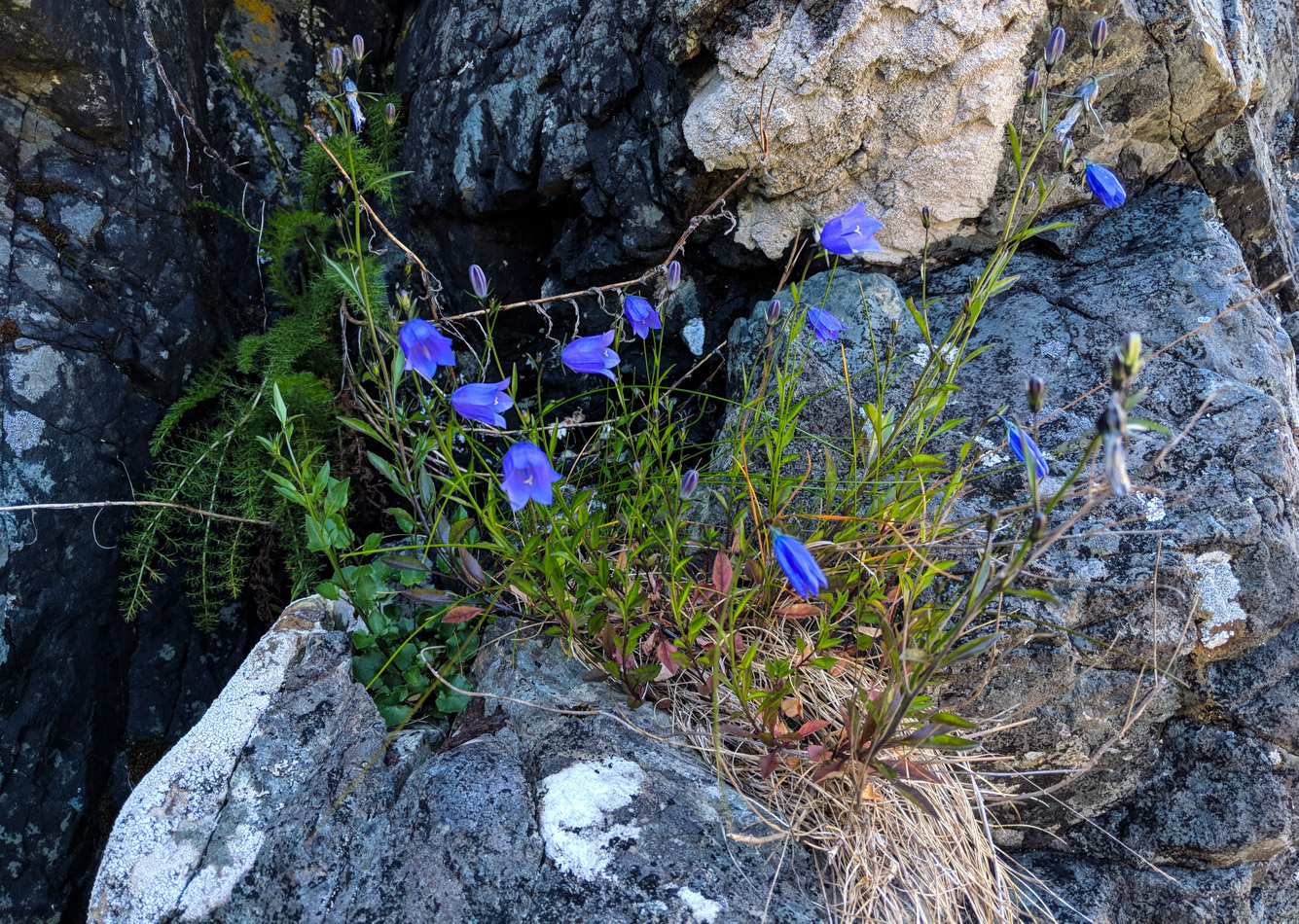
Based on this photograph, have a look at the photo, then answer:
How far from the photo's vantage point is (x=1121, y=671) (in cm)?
197

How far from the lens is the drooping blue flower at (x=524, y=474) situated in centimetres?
155

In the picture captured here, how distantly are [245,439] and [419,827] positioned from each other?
1523 mm

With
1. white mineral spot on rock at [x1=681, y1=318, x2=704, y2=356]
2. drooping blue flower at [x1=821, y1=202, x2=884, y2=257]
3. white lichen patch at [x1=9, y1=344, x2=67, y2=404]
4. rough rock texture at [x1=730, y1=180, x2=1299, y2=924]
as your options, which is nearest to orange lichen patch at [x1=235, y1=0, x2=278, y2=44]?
white lichen patch at [x1=9, y1=344, x2=67, y2=404]

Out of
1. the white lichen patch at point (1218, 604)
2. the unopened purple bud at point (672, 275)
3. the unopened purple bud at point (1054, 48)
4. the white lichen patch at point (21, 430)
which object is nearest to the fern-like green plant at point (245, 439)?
the white lichen patch at point (21, 430)

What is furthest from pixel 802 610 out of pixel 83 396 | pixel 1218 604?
pixel 83 396

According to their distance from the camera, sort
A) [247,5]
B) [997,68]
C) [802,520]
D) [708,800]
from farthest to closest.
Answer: [247,5]
[997,68]
[802,520]
[708,800]

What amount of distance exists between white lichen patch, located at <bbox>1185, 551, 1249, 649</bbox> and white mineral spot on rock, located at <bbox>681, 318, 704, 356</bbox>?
1555 millimetres

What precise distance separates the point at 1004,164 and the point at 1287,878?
2.10m

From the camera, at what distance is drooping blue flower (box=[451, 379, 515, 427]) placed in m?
1.68

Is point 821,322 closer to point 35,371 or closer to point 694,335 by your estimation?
point 694,335

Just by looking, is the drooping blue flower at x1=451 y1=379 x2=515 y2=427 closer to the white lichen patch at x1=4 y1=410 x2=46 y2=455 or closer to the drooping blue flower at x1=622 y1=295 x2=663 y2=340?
the drooping blue flower at x1=622 y1=295 x2=663 y2=340

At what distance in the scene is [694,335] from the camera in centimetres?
274

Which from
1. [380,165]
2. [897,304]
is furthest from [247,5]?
[897,304]

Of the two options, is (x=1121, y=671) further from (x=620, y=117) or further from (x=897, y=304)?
(x=620, y=117)
